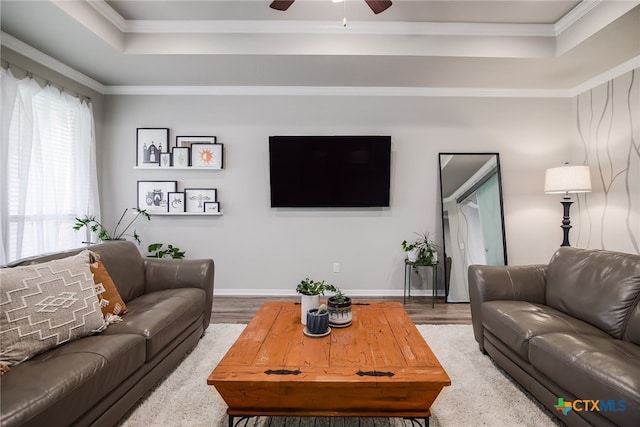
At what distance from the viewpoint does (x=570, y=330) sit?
1.96 m

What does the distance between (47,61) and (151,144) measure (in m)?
1.25

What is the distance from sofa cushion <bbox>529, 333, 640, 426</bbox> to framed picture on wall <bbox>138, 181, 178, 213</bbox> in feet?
13.3

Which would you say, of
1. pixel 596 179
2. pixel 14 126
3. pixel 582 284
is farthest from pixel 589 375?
pixel 14 126

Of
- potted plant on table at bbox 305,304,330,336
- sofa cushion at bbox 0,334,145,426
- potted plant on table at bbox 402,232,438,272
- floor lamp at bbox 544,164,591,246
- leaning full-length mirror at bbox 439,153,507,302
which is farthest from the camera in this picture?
leaning full-length mirror at bbox 439,153,507,302

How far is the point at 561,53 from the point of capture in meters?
3.24

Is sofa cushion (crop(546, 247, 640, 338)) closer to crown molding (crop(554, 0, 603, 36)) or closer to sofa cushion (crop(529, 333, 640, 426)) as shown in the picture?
sofa cushion (crop(529, 333, 640, 426))

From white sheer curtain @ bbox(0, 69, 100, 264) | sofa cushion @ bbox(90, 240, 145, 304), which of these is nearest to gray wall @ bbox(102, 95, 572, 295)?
white sheer curtain @ bbox(0, 69, 100, 264)

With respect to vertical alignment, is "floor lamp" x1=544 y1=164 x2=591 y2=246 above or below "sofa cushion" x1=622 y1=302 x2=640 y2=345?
above

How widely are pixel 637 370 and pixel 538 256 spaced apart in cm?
316

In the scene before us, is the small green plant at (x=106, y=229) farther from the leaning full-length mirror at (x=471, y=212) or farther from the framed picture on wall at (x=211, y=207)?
the leaning full-length mirror at (x=471, y=212)

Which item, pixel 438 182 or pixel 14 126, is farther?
pixel 438 182

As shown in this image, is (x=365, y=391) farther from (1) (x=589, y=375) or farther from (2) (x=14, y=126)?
(2) (x=14, y=126)

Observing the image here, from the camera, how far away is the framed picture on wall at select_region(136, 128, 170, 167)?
418 centimetres

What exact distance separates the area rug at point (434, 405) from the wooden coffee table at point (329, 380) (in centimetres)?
34
